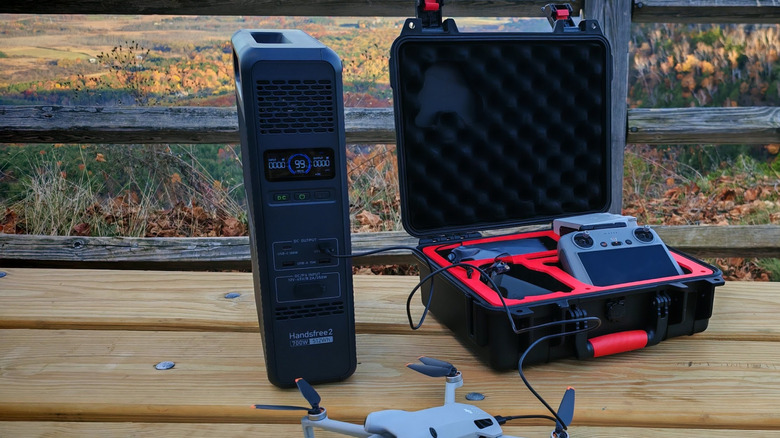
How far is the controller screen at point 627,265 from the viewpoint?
4.45 feet

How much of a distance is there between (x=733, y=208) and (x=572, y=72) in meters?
3.42

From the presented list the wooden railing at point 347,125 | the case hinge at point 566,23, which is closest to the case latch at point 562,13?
the case hinge at point 566,23

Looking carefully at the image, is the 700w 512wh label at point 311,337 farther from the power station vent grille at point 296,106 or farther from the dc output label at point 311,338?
the power station vent grille at point 296,106

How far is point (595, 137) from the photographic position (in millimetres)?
1688

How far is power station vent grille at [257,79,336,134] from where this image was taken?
995 mm

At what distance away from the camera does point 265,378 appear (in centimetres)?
118

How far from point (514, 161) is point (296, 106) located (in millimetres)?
818

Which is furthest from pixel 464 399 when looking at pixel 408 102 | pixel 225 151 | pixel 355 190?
pixel 225 151

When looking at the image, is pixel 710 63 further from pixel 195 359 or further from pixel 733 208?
pixel 195 359

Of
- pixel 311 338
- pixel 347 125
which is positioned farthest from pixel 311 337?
pixel 347 125

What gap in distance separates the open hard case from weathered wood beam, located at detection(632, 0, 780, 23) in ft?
4.04

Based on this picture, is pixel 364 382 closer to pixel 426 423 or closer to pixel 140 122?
pixel 426 423

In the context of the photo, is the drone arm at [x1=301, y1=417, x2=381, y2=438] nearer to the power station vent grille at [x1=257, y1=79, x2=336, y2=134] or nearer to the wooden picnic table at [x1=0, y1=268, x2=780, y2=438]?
the wooden picnic table at [x1=0, y1=268, x2=780, y2=438]

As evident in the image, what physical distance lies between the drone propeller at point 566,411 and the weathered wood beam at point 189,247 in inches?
71.7
